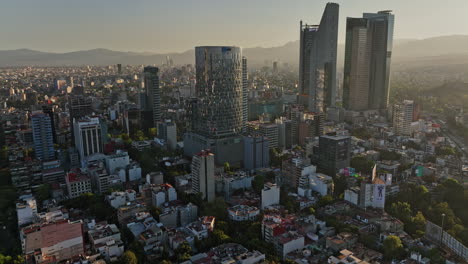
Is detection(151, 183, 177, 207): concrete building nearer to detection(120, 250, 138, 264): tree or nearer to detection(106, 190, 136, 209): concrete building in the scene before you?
detection(106, 190, 136, 209): concrete building

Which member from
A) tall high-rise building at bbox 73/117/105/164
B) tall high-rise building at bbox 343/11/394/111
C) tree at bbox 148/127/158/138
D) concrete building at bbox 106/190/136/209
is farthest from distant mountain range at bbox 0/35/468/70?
→ concrete building at bbox 106/190/136/209

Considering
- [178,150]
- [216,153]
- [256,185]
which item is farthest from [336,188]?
[178,150]

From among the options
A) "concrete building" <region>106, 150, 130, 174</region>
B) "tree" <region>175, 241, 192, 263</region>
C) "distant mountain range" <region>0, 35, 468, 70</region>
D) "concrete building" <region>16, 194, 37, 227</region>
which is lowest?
"tree" <region>175, 241, 192, 263</region>

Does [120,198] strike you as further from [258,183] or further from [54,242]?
[258,183]

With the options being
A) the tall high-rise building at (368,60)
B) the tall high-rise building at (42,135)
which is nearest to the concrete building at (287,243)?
the tall high-rise building at (42,135)

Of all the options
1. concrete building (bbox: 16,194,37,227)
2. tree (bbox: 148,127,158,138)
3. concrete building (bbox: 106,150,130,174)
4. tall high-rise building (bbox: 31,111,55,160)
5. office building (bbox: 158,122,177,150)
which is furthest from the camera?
tree (bbox: 148,127,158,138)

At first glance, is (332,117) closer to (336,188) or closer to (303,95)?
(303,95)

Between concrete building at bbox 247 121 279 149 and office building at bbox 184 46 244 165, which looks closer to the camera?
office building at bbox 184 46 244 165

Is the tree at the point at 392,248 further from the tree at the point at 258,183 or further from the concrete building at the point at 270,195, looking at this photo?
the tree at the point at 258,183
